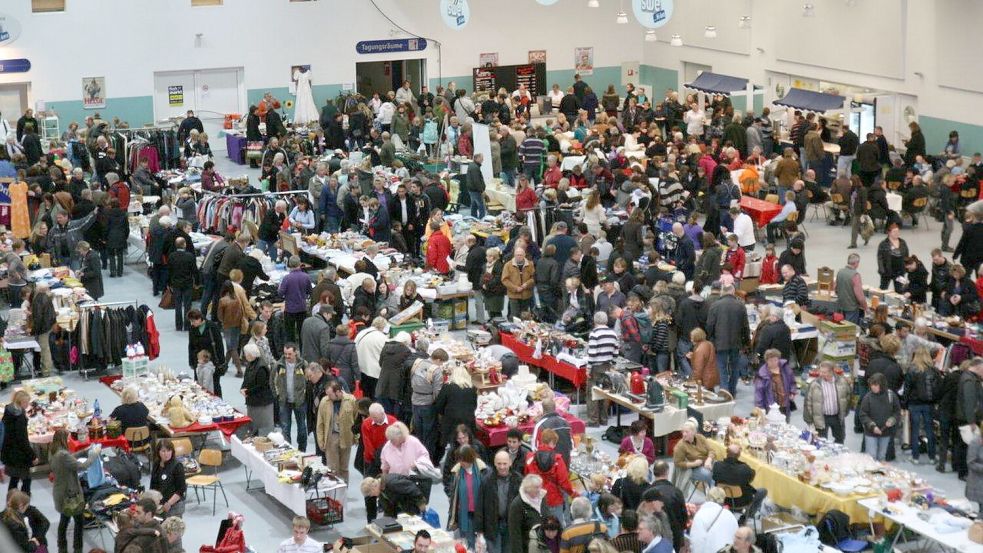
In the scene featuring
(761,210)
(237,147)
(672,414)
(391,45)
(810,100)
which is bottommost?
(672,414)

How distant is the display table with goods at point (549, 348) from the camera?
15.2 m

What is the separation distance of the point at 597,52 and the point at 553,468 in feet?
82.6

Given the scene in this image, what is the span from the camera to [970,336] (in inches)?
609

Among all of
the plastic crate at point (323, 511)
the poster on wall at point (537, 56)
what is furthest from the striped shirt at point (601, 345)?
the poster on wall at point (537, 56)

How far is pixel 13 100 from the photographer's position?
30.4 meters

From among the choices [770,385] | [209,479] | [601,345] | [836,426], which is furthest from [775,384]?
[209,479]

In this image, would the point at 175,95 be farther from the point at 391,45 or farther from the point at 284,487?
the point at 284,487

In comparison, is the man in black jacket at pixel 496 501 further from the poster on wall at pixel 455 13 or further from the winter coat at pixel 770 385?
the poster on wall at pixel 455 13

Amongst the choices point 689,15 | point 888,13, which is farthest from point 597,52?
point 888,13

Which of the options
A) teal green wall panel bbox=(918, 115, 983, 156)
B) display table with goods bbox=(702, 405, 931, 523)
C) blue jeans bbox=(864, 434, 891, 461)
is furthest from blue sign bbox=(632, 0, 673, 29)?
display table with goods bbox=(702, 405, 931, 523)

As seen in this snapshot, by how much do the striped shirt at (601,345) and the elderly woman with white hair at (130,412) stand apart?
4578mm

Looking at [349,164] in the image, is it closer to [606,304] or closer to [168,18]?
[606,304]

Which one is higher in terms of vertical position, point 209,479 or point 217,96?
point 217,96

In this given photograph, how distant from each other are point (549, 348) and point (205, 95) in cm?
1857
